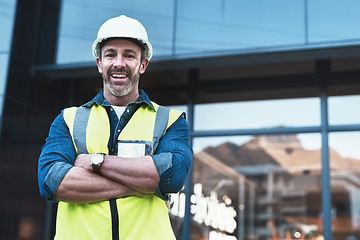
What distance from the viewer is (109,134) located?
77.3 inches

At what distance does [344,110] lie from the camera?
7074 mm

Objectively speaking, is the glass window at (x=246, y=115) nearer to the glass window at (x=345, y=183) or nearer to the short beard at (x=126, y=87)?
the glass window at (x=345, y=183)

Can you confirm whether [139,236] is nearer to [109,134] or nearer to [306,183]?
[109,134]

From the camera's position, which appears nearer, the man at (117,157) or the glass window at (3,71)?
the man at (117,157)

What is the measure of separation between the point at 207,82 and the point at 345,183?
2948 mm

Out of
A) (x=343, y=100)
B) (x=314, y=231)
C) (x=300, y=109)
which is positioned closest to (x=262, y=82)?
(x=300, y=109)

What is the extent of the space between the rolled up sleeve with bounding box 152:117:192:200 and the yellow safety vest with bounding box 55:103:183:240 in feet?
0.10

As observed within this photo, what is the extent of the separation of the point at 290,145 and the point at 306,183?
3.93 ft

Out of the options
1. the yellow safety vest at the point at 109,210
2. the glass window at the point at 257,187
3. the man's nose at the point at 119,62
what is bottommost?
the yellow safety vest at the point at 109,210

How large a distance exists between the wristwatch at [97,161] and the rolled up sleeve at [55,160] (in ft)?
0.30

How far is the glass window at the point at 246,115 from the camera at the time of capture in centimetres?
755

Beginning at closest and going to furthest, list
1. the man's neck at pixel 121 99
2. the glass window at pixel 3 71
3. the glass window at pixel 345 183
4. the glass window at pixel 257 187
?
the man's neck at pixel 121 99 → the glass window at pixel 3 71 → the glass window at pixel 345 183 → the glass window at pixel 257 187

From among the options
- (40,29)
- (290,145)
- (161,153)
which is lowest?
(161,153)

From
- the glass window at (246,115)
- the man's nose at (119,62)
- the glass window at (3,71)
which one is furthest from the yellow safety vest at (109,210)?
the glass window at (246,115)
